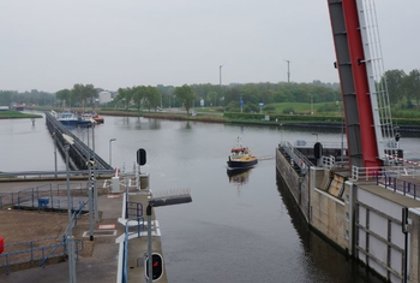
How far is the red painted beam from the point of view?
29.4m

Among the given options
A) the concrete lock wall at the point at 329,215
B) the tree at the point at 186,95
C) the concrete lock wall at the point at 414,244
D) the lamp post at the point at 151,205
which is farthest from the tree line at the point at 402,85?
the lamp post at the point at 151,205

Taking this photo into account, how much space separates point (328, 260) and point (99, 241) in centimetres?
1195

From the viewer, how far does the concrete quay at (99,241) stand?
19156 mm

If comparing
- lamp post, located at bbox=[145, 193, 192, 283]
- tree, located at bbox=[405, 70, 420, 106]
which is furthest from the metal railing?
tree, located at bbox=[405, 70, 420, 106]

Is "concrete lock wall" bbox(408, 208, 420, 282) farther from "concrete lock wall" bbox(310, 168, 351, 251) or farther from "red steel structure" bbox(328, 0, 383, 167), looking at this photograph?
"red steel structure" bbox(328, 0, 383, 167)

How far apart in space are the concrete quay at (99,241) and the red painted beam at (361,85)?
12.5 meters

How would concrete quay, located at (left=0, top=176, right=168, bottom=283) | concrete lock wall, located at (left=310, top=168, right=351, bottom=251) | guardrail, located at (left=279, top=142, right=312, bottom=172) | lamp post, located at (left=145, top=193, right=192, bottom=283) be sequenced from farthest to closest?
guardrail, located at (left=279, top=142, right=312, bottom=172), concrete lock wall, located at (left=310, top=168, right=351, bottom=251), concrete quay, located at (left=0, top=176, right=168, bottom=283), lamp post, located at (left=145, top=193, right=192, bottom=283)

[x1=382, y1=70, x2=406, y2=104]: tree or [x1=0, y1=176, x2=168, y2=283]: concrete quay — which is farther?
[x1=382, y1=70, x2=406, y2=104]: tree

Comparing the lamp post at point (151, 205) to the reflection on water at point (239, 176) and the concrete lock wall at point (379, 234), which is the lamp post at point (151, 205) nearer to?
the concrete lock wall at point (379, 234)

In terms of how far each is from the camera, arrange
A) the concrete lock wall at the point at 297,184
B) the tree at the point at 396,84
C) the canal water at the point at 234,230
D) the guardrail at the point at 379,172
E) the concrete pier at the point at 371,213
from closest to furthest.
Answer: the concrete pier at the point at 371,213, the canal water at the point at 234,230, the guardrail at the point at 379,172, the concrete lock wall at the point at 297,184, the tree at the point at 396,84

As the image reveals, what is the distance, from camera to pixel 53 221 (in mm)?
26719

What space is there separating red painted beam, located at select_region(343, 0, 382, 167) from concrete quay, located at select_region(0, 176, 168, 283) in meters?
12.5

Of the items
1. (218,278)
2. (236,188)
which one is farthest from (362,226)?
(236,188)

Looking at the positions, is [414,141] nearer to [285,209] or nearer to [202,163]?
[202,163]
